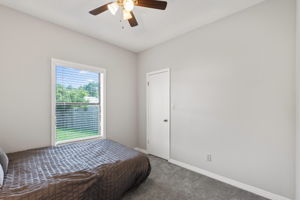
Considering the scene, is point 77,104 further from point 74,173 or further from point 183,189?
point 183,189

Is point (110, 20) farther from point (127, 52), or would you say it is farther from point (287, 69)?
point (287, 69)

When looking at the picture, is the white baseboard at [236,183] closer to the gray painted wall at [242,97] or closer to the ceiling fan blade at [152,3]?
the gray painted wall at [242,97]

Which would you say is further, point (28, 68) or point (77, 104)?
point (77, 104)

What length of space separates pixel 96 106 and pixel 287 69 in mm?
3432

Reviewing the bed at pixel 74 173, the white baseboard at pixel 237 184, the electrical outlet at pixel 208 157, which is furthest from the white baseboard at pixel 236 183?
the bed at pixel 74 173

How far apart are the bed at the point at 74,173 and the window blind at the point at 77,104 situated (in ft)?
1.73

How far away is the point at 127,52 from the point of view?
377cm

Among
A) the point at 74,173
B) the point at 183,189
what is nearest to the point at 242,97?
the point at 183,189

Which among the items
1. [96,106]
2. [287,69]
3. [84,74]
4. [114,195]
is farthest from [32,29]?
[287,69]

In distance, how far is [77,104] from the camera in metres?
2.92

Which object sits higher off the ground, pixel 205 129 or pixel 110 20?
pixel 110 20

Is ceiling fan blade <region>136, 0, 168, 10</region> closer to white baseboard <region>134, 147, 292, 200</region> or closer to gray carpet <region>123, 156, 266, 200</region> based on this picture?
gray carpet <region>123, 156, 266, 200</region>

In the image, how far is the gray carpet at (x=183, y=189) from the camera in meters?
1.93

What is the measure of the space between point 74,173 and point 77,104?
172cm
